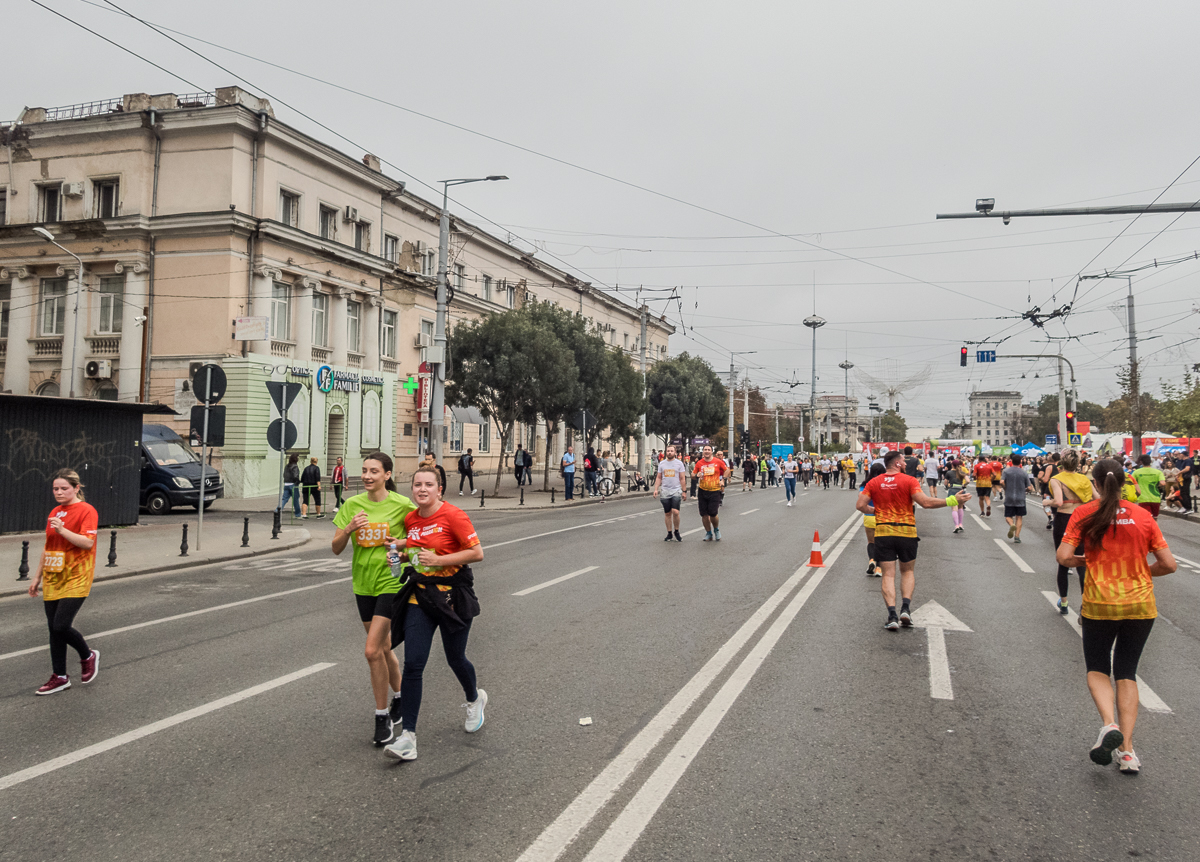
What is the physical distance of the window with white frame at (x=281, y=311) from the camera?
3062 centimetres

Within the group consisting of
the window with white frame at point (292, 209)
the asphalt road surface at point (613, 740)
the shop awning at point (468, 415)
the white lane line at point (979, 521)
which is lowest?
the asphalt road surface at point (613, 740)

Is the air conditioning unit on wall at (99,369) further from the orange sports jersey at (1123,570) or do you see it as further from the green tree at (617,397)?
the orange sports jersey at (1123,570)

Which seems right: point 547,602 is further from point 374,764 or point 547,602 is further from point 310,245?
point 310,245

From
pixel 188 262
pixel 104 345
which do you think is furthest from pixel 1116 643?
pixel 104 345

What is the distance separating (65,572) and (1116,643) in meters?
6.96

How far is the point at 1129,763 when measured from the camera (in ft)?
14.9

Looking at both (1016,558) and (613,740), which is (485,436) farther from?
(613,740)

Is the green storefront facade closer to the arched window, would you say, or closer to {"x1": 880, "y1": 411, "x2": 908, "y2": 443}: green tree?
the arched window

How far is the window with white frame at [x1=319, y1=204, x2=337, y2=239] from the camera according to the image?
33.2 meters

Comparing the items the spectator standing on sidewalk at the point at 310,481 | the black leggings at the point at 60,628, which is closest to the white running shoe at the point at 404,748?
the black leggings at the point at 60,628

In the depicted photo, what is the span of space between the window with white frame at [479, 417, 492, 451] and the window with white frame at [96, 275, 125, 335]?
1827 centimetres

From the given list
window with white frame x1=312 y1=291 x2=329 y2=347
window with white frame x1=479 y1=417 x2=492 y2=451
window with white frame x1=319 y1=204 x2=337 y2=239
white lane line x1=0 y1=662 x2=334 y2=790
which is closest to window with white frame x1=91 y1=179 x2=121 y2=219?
window with white frame x1=319 y1=204 x2=337 y2=239

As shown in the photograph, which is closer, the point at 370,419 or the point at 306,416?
the point at 306,416

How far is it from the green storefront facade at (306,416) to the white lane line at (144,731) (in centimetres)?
2130
